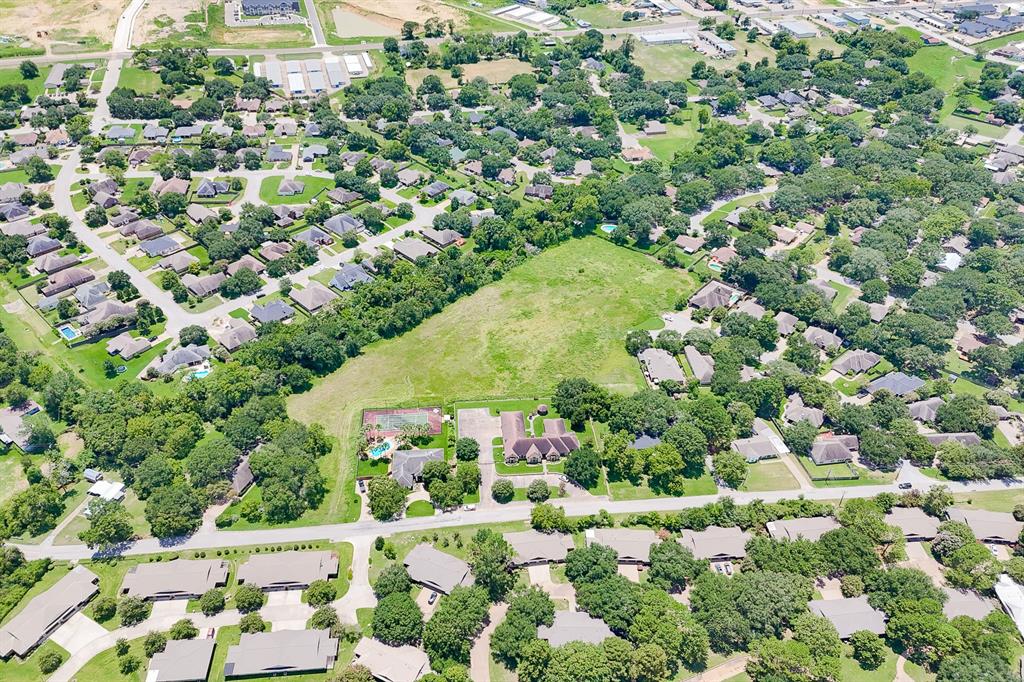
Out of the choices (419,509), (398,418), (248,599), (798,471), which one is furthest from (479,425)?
(798,471)

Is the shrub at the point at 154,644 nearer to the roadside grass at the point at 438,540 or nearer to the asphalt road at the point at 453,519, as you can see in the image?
the asphalt road at the point at 453,519

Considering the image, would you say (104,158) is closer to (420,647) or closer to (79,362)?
(79,362)

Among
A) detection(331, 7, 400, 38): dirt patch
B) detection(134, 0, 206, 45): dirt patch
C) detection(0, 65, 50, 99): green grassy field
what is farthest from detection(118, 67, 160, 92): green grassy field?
detection(331, 7, 400, 38): dirt patch

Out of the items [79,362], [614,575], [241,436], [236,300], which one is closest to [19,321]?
[79,362]

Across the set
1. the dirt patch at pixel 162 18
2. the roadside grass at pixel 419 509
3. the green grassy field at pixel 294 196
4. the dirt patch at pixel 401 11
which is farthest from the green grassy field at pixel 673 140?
the dirt patch at pixel 162 18

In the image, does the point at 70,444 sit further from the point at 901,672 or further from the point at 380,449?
the point at 901,672

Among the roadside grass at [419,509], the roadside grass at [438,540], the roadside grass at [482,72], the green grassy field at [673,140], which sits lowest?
the roadside grass at [438,540]

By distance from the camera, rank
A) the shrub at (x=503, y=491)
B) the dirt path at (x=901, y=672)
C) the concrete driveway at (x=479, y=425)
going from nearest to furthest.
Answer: the dirt path at (x=901, y=672) < the shrub at (x=503, y=491) < the concrete driveway at (x=479, y=425)

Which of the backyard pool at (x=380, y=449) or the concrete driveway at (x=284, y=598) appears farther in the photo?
the backyard pool at (x=380, y=449)
